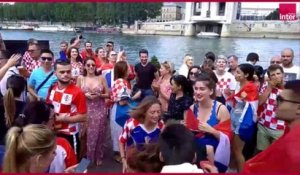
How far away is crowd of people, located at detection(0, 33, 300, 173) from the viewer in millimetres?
1745

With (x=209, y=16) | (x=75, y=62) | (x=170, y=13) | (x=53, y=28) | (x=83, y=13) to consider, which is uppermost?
(x=170, y=13)

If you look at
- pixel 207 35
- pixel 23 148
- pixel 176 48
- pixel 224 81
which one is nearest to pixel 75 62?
pixel 224 81

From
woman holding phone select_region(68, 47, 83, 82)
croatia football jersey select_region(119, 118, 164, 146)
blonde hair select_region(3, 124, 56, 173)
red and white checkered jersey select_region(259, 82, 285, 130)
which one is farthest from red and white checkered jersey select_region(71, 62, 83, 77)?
blonde hair select_region(3, 124, 56, 173)

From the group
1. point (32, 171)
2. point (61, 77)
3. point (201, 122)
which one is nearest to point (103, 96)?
point (61, 77)

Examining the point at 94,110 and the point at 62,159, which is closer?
the point at 62,159

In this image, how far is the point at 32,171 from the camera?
67.9 inches

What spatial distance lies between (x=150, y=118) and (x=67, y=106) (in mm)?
712

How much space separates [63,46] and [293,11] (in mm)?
3650

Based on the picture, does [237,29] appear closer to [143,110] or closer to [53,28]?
[53,28]

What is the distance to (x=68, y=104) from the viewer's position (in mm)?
Answer: 3168

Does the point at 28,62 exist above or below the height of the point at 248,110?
above

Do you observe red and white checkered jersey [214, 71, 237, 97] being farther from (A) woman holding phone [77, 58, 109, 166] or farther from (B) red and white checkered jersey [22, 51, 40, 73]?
(B) red and white checkered jersey [22, 51, 40, 73]

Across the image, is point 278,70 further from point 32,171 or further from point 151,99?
point 32,171

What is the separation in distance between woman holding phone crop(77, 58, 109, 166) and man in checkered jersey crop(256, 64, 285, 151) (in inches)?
58.9
